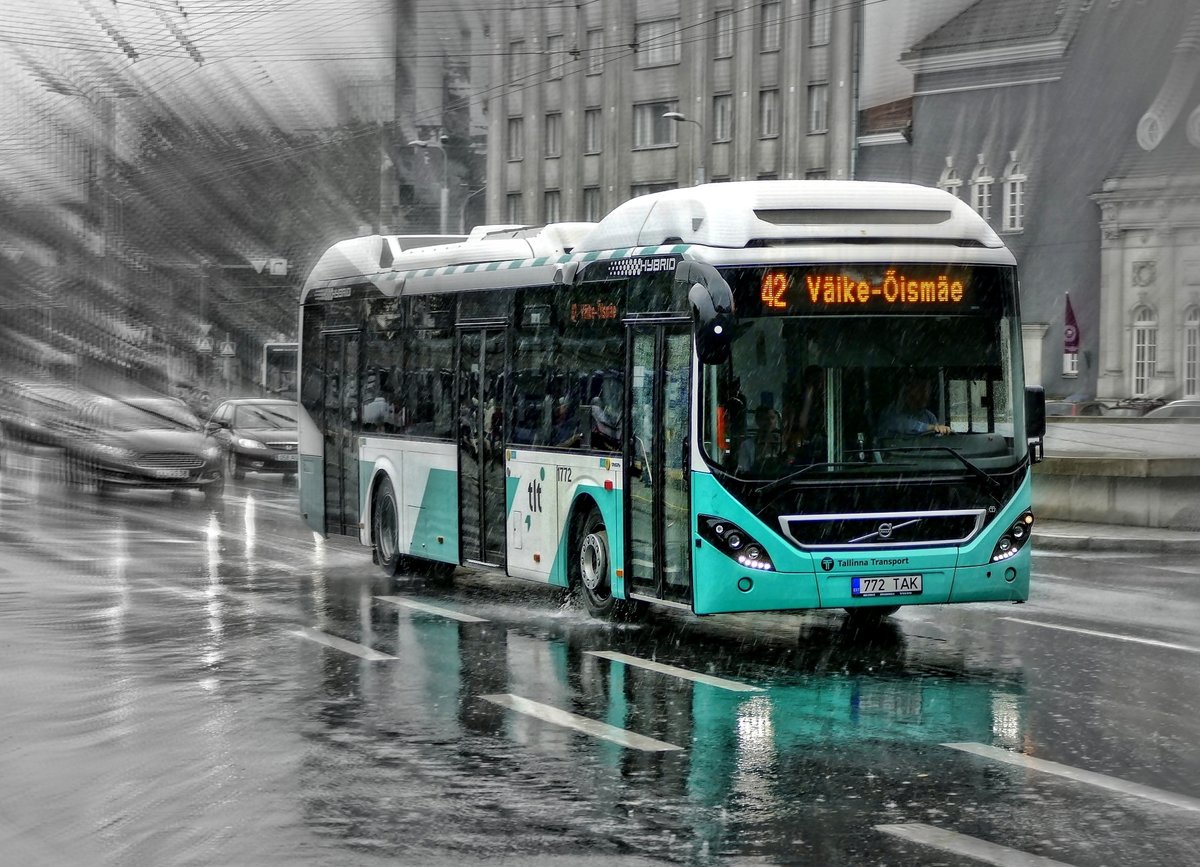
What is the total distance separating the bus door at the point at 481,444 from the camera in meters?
15.7

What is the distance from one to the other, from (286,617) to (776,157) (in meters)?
58.0

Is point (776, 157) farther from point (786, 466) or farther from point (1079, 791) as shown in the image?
point (1079, 791)

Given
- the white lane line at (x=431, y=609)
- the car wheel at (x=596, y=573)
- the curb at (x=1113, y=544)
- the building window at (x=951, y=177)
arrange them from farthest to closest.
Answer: the building window at (x=951, y=177) → the curb at (x=1113, y=544) → the white lane line at (x=431, y=609) → the car wheel at (x=596, y=573)

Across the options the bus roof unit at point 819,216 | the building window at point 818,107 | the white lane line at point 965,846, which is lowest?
the white lane line at point 965,846

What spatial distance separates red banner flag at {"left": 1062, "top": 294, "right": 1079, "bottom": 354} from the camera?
202ft

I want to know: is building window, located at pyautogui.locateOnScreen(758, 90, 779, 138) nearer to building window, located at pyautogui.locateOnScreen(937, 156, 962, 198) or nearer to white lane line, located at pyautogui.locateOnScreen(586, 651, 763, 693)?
building window, located at pyautogui.locateOnScreen(937, 156, 962, 198)

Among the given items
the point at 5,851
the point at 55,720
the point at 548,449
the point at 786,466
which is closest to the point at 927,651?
the point at 786,466

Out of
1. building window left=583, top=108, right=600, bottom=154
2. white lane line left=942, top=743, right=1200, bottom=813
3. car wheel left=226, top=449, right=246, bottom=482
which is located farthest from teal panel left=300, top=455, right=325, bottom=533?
building window left=583, top=108, right=600, bottom=154

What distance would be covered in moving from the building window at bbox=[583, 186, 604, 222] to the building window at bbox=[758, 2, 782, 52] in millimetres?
10593

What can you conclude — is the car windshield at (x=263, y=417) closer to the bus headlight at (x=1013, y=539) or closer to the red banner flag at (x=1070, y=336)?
the bus headlight at (x=1013, y=539)

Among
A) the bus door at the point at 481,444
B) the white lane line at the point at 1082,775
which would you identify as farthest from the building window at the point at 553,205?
the white lane line at the point at 1082,775

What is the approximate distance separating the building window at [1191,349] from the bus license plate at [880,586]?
50.6 m

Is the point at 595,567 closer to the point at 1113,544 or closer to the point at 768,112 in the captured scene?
the point at 1113,544

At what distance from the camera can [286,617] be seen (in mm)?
14508
